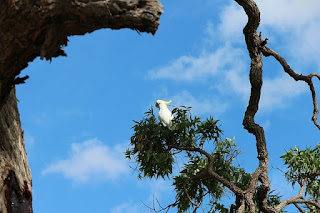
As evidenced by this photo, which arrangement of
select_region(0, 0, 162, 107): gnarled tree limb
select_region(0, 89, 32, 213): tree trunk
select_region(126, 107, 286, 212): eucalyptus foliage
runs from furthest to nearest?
1. select_region(126, 107, 286, 212): eucalyptus foliage
2. select_region(0, 89, 32, 213): tree trunk
3. select_region(0, 0, 162, 107): gnarled tree limb

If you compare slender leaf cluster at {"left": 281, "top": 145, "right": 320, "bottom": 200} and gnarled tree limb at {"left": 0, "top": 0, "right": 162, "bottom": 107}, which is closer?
gnarled tree limb at {"left": 0, "top": 0, "right": 162, "bottom": 107}

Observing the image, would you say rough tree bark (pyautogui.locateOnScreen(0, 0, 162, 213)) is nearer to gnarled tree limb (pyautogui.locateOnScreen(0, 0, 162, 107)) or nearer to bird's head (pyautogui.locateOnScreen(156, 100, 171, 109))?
gnarled tree limb (pyautogui.locateOnScreen(0, 0, 162, 107))

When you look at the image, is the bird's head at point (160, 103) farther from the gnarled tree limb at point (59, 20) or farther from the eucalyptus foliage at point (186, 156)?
the gnarled tree limb at point (59, 20)

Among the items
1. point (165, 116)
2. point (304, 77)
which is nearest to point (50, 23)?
point (165, 116)

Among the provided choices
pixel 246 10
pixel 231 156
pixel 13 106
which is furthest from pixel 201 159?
pixel 13 106

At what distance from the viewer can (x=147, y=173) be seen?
855 centimetres

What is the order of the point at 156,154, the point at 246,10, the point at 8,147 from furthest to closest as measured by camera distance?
the point at 156,154, the point at 246,10, the point at 8,147

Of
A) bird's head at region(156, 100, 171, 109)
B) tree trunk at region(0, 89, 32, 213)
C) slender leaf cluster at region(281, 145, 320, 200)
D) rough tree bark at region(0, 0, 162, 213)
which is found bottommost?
tree trunk at region(0, 89, 32, 213)

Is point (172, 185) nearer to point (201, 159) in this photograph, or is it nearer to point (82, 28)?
point (201, 159)

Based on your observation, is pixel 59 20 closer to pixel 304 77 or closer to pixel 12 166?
pixel 12 166

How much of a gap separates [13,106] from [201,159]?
441 cm

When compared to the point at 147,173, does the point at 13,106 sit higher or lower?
lower

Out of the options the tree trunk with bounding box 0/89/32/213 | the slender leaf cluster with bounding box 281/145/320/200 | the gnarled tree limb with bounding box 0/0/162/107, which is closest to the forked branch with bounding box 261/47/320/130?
the slender leaf cluster with bounding box 281/145/320/200

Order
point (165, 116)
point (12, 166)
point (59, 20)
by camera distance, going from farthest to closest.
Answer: point (165, 116) < point (12, 166) < point (59, 20)
